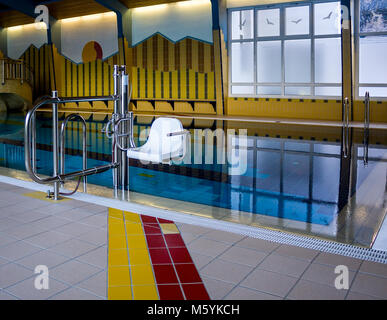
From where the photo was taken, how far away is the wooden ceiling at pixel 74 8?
14.8 metres

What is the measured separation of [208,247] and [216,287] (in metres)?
0.53

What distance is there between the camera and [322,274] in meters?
2.33

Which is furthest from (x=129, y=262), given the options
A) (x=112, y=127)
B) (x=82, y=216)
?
(x=112, y=127)

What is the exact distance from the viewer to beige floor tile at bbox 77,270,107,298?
211 centimetres

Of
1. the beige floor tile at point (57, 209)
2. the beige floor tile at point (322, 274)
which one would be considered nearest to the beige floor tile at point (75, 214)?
the beige floor tile at point (57, 209)

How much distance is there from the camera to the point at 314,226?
332cm

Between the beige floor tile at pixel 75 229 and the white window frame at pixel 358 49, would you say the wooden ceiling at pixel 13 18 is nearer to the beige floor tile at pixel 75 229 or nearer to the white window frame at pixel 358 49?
the white window frame at pixel 358 49

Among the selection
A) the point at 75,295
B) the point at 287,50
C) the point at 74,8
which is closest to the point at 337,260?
the point at 75,295

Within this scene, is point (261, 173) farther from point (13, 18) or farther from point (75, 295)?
point (13, 18)

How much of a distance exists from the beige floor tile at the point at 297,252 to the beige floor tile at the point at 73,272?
1.06 metres

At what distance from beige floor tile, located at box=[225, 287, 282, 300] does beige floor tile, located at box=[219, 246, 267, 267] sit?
1.05ft

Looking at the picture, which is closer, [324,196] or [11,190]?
[11,190]

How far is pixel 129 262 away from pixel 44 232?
0.80 m
